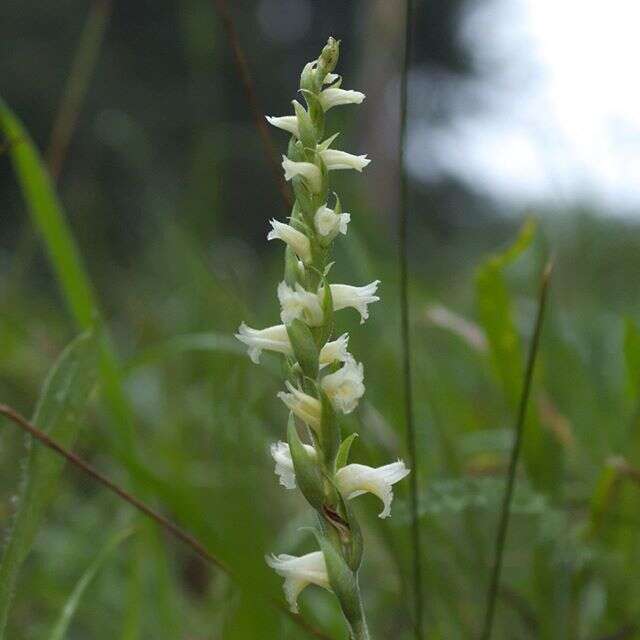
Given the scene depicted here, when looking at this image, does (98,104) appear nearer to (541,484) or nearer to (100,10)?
(100,10)

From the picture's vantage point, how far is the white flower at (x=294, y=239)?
0.52 metres

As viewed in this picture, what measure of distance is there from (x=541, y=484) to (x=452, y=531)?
0.43 feet

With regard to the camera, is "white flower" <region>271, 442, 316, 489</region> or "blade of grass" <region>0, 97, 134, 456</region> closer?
"white flower" <region>271, 442, 316, 489</region>

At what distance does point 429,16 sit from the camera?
10664mm

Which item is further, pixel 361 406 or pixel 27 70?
pixel 27 70

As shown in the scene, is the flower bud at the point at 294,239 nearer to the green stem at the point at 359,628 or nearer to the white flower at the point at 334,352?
the white flower at the point at 334,352

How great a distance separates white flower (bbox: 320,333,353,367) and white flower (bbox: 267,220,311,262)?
49 mm

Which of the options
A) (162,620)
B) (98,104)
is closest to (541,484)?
(162,620)

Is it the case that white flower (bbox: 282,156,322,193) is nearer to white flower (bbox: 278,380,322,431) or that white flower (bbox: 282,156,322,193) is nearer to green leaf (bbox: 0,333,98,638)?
white flower (bbox: 278,380,322,431)

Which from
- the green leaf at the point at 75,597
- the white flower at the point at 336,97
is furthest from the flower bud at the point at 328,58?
the green leaf at the point at 75,597

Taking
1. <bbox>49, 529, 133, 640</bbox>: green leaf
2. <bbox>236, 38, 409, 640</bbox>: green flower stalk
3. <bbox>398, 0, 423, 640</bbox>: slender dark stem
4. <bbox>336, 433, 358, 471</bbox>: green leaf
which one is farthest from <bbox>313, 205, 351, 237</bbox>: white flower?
<bbox>49, 529, 133, 640</bbox>: green leaf

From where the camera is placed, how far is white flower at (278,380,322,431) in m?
0.49

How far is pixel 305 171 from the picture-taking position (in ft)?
1.75

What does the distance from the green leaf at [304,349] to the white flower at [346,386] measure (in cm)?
1
